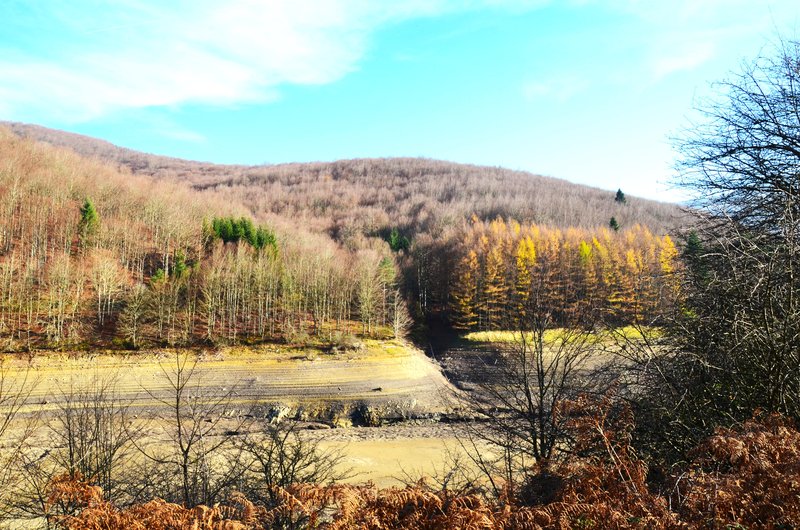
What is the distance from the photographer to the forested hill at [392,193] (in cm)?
8350

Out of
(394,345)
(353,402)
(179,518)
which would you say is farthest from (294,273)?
(179,518)

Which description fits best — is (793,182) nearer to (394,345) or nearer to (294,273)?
(394,345)

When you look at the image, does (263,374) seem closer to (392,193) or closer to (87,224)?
(87,224)

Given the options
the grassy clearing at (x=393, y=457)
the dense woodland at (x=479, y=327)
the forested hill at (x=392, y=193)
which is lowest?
the grassy clearing at (x=393, y=457)

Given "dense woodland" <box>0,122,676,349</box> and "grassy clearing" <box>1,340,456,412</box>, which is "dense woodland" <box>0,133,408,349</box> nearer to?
"dense woodland" <box>0,122,676,349</box>

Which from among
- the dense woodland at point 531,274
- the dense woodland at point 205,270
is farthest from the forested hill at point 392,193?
the dense woodland at point 531,274

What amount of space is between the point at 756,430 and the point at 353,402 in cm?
2372

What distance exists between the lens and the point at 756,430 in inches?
175

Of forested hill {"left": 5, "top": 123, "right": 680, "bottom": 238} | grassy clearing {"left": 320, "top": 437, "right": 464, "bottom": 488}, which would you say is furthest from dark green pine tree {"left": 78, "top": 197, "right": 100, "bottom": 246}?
forested hill {"left": 5, "top": 123, "right": 680, "bottom": 238}

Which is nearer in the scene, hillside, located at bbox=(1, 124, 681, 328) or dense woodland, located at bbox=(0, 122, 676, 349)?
dense woodland, located at bbox=(0, 122, 676, 349)

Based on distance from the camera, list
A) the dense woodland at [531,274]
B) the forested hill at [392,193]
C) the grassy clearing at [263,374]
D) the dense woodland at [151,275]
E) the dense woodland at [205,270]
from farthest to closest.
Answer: the forested hill at [392,193] → the dense woodland at [531,274] → the dense woodland at [205,270] → the dense woodland at [151,275] → the grassy clearing at [263,374]

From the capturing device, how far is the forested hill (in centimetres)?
8350

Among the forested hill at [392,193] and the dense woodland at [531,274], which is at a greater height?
the forested hill at [392,193]

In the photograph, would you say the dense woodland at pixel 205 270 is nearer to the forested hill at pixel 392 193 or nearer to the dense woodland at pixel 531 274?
the dense woodland at pixel 531 274
